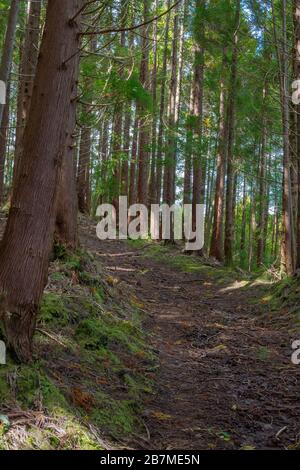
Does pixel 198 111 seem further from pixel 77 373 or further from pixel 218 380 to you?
pixel 77 373

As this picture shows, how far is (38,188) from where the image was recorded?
368cm

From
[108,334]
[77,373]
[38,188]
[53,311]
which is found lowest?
[77,373]

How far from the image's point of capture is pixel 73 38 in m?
3.94

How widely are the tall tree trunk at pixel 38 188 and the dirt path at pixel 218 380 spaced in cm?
132

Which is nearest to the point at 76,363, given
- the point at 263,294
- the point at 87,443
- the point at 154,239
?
the point at 87,443

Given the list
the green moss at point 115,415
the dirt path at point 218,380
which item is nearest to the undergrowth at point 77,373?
the green moss at point 115,415

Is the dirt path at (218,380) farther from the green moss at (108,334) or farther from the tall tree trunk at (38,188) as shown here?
the tall tree trunk at (38,188)

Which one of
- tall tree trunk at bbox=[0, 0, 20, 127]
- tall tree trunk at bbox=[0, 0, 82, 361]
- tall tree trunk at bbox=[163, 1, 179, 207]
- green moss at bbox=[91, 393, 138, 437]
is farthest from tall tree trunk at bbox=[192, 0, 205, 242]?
green moss at bbox=[91, 393, 138, 437]

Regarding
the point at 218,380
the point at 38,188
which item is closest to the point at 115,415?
the point at 218,380

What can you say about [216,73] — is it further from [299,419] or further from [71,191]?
[299,419]

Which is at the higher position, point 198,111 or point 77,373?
point 198,111

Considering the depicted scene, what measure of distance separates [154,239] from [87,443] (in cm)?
1653

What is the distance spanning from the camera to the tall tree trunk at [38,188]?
358 cm

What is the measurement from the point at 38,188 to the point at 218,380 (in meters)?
2.74
